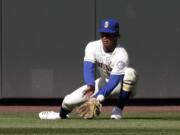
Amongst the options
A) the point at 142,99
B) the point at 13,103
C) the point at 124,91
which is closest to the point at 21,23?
the point at 13,103

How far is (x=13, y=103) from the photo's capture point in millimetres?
16094

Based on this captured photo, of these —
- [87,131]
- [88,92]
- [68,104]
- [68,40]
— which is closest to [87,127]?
[87,131]

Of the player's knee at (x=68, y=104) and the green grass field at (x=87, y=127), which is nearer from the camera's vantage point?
the green grass field at (x=87, y=127)

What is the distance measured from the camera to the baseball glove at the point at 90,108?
34.6 ft

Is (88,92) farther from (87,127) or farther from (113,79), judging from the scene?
(87,127)

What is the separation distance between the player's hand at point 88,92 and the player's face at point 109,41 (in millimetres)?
571

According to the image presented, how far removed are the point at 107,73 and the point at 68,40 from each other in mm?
4561

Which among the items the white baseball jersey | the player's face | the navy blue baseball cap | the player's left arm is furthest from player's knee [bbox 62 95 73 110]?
the navy blue baseball cap

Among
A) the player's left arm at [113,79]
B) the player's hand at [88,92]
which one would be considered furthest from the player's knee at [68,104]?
the player's left arm at [113,79]

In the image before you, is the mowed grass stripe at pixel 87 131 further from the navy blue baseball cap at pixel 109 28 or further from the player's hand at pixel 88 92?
the navy blue baseball cap at pixel 109 28

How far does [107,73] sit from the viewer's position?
11.1 meters

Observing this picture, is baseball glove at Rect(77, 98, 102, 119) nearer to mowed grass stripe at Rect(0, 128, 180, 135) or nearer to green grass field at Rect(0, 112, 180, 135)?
green grass field at Rect(0, 112, 180, 135)

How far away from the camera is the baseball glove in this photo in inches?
415

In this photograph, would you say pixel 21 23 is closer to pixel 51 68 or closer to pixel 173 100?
pixel 51 68
